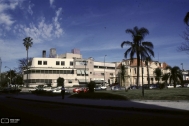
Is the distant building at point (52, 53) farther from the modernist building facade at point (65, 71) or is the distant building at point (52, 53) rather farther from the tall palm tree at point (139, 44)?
the tall palm tree at point (139, 44)

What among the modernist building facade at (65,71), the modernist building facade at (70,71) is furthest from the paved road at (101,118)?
the modernist building facade at (65,71)

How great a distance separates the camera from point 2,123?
30.6ft

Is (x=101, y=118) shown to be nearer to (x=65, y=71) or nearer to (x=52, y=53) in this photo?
(x=65, y=71)

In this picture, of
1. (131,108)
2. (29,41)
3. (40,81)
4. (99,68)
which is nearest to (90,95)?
(131,108)

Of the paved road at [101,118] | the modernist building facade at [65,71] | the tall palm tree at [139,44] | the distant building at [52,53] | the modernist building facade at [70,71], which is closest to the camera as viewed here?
the paved road at [101,118]

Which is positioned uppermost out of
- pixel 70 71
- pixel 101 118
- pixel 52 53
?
pixel 52 53

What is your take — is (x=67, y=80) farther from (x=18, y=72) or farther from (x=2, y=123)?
(x=2, y=123)

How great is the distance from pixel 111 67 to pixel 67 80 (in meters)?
27.4

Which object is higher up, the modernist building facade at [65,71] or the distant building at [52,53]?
the distant building at [52,53]

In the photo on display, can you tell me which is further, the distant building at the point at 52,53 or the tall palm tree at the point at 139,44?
the distant building at the point at 52,53

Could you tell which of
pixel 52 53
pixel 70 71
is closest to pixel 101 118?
pixel 70 71

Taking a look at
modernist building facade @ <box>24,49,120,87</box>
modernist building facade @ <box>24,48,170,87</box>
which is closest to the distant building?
modernist building facade @ <box>24,48,170,87</box>

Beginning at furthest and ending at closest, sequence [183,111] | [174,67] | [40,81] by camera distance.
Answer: [40,81], [174,67], [183,111]

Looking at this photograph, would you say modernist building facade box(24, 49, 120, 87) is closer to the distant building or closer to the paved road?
the distant building
